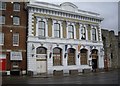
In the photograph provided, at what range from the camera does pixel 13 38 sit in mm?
37125

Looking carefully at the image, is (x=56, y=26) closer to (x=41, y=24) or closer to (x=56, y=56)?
(x=41, y=24)

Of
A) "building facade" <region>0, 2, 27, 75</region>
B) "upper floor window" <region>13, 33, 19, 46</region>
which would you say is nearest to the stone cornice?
"building facade" <region>0, 2, 27, 75</region>

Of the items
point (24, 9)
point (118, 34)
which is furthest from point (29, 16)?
point (118, 34)

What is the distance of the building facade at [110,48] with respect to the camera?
51906 millimetres

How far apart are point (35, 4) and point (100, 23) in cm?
1570

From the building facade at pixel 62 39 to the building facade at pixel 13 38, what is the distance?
114cm

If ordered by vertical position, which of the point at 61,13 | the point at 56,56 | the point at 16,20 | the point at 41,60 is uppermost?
the point at 61,13

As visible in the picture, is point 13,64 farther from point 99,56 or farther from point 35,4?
point 99,56

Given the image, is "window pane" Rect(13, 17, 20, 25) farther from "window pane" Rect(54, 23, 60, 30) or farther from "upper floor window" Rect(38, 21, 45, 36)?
"window pane" Rect(54, 23, 60, 30)

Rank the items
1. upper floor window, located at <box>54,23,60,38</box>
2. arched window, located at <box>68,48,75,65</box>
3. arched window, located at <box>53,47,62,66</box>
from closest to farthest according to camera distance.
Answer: arched window, located at <box>53,47,62,66</box> < upper floor window, located at <box>54,23,60,38</box> < arched window, located at <box>68,48,75,65</box>

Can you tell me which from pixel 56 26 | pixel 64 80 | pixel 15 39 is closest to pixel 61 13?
pixel 56 26

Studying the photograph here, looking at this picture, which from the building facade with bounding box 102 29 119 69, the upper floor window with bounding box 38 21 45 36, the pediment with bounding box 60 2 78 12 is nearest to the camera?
the upper floor window with bounding box 38 21 45 36

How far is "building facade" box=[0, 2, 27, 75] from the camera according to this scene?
36.0 m

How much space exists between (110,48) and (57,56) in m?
17.8
